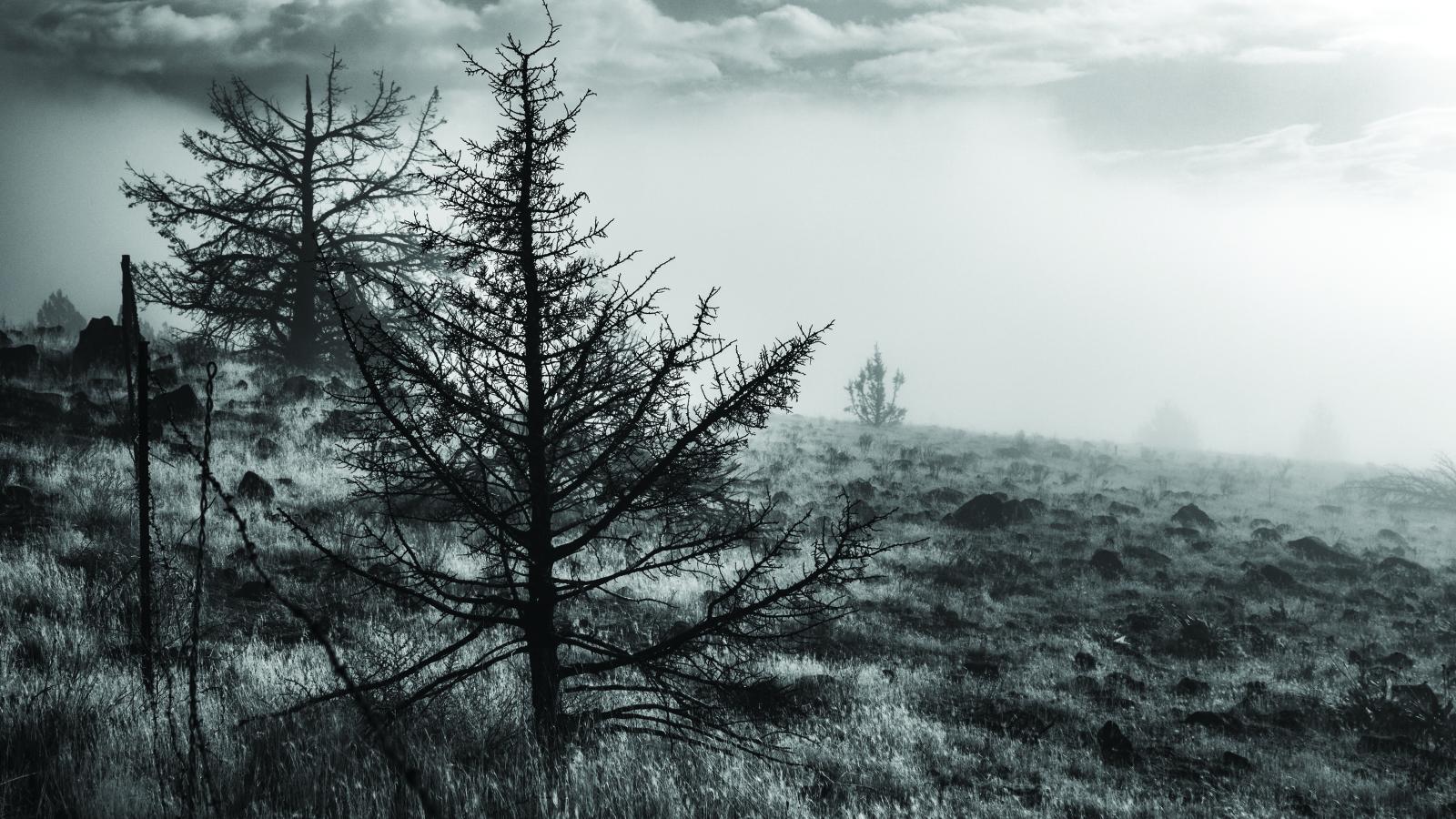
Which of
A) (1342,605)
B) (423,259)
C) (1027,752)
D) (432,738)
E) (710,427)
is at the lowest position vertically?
(1342,605)

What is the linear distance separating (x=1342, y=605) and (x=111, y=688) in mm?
16749

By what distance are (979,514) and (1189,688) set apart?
324 inches

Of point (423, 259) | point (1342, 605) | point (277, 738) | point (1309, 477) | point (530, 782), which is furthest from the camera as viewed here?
point (1309, 477)

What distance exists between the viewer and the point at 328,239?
17.0 meters

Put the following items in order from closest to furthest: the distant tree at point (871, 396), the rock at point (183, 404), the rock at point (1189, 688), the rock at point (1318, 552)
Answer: the rock at point (1189, 688) → the rock at point (183, 404) → the rock at point (1318, 552) → the distant tree at point (871, 396)

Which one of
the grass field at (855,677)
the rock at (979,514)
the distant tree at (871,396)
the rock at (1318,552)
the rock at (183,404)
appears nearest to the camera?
the grass field at (855,677)

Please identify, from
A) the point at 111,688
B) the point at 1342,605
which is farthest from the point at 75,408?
the point at 1342,605

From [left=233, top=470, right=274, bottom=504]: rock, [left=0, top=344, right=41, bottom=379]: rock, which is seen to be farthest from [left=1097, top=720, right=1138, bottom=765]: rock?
[left=0, top=344, right=41, bottom=379]: rock

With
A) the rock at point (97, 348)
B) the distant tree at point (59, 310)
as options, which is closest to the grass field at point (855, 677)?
the rock at point (97, 348)

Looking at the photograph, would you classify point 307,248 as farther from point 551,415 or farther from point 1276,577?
point 1276,577

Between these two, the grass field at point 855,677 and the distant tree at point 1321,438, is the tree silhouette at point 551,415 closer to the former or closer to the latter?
the grass field at point 855,677

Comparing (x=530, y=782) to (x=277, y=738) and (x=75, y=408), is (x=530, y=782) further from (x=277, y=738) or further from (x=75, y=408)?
(x=75, y=408)

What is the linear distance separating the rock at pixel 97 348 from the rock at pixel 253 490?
26.8ft

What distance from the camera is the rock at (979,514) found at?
1680 cm
